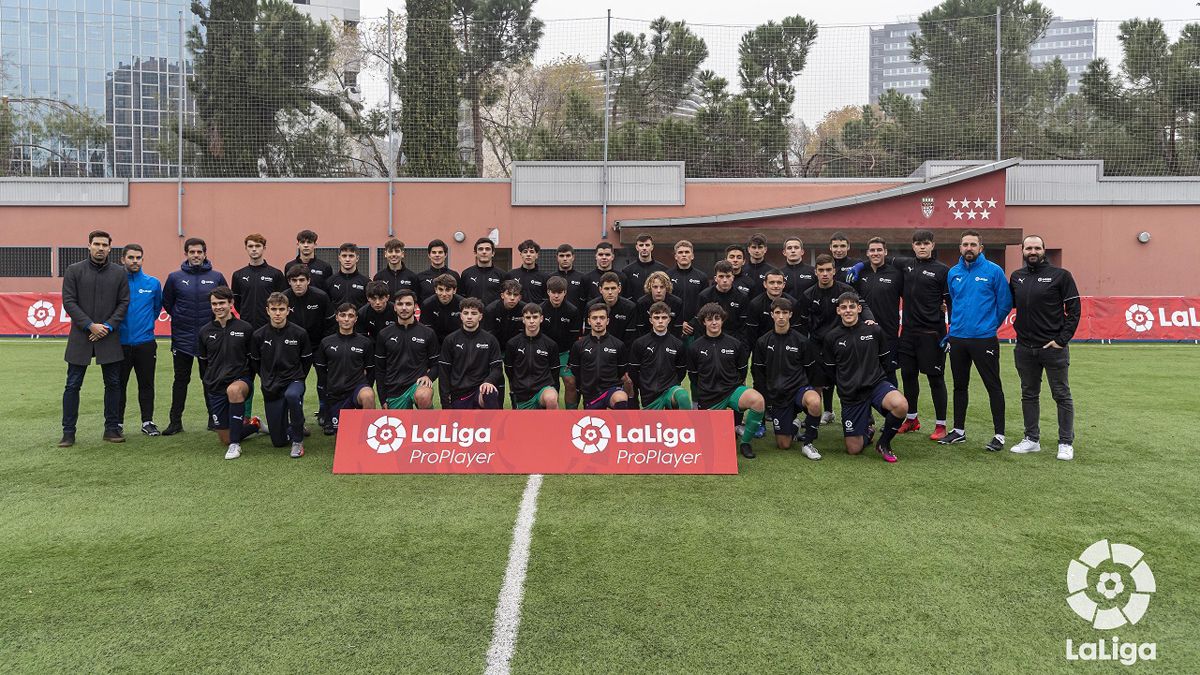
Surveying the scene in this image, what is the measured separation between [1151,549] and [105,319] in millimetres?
8010

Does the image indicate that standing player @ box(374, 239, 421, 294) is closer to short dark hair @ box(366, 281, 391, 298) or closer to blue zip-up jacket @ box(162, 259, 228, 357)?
short dark hair @ box(366, 281, 391, 298)

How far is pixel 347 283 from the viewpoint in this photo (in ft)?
26.2

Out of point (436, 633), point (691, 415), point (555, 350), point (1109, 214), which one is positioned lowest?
point (436, 633)

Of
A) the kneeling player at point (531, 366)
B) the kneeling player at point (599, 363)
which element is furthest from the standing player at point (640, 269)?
the kneeling player at point (531, 366)

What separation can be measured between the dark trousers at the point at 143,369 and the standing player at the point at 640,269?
4.52 metres

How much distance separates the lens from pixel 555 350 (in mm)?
7051

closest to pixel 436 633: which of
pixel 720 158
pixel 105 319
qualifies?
pixel 105 319

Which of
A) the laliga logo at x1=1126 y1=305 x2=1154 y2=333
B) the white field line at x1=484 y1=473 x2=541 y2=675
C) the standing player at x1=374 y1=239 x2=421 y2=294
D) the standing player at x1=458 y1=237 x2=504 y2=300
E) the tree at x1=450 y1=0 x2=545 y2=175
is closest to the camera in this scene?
the white field line at x1=484 y1=473 x2=541 y2=675

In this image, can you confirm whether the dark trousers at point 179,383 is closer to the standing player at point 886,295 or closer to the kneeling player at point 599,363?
the kneeling player at point 599,363

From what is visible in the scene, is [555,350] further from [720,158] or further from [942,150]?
[942,150]

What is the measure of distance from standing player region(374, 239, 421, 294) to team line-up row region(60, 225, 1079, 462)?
350 mm

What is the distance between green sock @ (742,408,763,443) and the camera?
6.35 meters

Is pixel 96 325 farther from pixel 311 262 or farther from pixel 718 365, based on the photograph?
pixel 718 365

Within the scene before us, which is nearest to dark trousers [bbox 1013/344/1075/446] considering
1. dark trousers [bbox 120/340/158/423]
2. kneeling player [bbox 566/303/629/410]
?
kneeling player [bbox 566/303/629/410]
